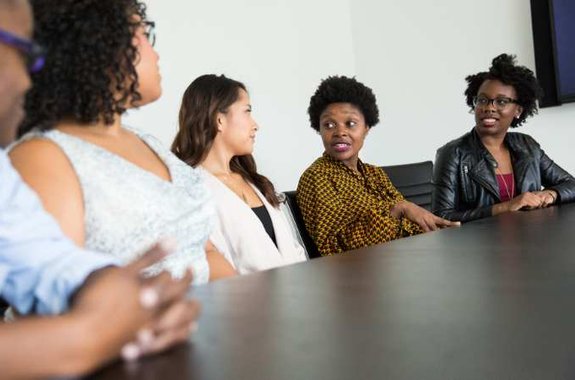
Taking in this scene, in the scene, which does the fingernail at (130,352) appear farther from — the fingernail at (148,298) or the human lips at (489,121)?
the human lips at (489,121)

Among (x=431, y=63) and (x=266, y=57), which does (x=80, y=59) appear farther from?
(x=431, y=63)

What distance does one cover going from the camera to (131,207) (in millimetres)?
1020

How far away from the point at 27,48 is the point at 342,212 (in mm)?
1890

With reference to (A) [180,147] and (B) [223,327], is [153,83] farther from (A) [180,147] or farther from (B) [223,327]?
(A) [180,147]

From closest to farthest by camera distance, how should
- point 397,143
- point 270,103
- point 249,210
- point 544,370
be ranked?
point 544,370 → point 249,210 → point 270,103 → point 397,143

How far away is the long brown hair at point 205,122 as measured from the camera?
2.28 metres

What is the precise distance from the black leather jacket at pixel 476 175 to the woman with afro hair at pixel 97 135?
1.65 metres

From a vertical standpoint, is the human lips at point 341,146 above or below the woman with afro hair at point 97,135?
below

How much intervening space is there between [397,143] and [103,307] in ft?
13.9

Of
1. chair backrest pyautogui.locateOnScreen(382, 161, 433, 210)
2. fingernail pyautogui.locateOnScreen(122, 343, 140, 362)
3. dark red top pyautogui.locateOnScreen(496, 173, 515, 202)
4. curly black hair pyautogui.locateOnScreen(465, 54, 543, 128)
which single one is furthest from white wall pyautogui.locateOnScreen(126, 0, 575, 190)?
fingernail pyautogui.locateOnScreen(122, 343, 140, 362)

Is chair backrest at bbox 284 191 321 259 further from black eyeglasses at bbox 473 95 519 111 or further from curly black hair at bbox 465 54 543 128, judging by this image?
curly black hair at bbox 465 54 543 128

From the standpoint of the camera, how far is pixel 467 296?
2.46 feet

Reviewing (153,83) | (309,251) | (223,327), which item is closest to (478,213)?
(309,251)

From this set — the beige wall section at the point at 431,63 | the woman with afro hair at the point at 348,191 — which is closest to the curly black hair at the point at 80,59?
the woman with afro hair at the point at 348,191
